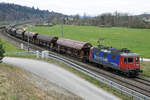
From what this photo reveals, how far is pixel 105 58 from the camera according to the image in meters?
30.9

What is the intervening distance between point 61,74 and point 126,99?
897 centimetres

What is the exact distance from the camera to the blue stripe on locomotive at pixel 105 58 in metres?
28.5

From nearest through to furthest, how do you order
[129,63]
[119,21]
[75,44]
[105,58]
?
[129,63], [105,58], [75,44], [119,21]

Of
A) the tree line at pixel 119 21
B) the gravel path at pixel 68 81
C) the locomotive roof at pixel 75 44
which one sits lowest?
the gravel path at pixel 68 81

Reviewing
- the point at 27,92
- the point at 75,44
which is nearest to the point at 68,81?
the point at 27,92

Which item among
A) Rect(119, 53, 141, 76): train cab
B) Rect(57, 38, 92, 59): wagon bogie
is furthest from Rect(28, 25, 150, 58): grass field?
Rect(119, 53, 141, 76): train cab

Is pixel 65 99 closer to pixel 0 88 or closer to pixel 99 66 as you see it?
pixel 0 88

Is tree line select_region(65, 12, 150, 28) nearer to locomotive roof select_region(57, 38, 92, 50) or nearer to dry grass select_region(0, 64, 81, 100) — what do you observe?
locomotive roof select_region(57, 38, 92, 50)

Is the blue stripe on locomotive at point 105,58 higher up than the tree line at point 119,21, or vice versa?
the tree line at point 119,21

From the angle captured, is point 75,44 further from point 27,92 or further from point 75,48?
point 27,92

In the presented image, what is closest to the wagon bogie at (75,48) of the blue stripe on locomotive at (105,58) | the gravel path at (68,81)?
the blue stripe on locomotive at (105,58)

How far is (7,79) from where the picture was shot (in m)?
17.8

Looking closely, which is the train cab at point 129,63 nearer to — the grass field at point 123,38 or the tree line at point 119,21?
the grass field at point 123,38

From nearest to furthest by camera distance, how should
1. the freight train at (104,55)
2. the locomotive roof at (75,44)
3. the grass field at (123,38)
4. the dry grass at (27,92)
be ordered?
the dry grass at (27,92), the freight train at (104,55), the locomotive roof at (75,44), the grass field at (123,38)
